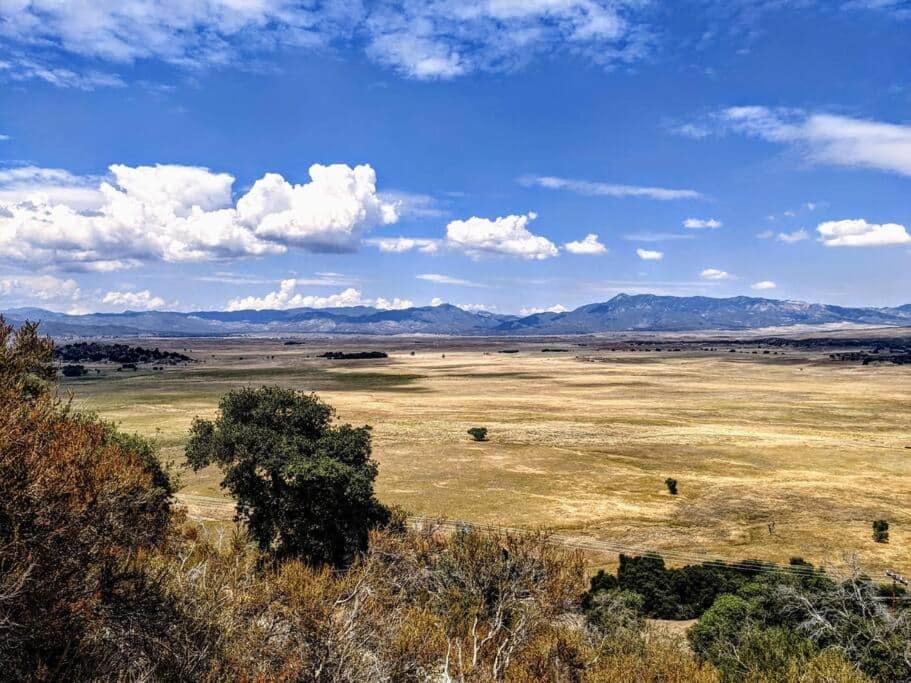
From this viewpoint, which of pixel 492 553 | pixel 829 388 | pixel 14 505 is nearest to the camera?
pixel 14 505

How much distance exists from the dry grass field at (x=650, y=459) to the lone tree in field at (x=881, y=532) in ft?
2.59

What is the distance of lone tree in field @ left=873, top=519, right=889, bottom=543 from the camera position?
45031mm

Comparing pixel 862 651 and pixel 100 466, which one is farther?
pixel 862 651

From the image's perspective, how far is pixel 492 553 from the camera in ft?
80.8

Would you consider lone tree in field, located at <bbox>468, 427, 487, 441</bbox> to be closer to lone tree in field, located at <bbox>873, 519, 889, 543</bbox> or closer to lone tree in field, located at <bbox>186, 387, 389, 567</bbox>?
lone tree in field, located at <bbox>186, 387, 389, 567</bbox>

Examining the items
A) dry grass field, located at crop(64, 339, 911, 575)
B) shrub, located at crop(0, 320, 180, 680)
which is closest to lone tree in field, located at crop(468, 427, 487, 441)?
dry grass field, located at crop(64, 339, 911, 575)

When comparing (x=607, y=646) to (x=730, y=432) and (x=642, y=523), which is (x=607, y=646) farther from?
(x=730, y=432)

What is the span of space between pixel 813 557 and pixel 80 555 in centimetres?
4809

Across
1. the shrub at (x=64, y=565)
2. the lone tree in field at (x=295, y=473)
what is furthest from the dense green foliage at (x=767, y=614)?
the shrub at (x=64, y=565)

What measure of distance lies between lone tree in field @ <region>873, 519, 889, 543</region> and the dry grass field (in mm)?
791

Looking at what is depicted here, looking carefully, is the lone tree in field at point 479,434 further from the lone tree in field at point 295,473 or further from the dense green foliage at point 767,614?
the dense green foliage at point 767,614

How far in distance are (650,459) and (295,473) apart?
54.9 m

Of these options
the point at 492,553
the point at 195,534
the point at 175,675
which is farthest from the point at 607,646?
the point at 195,534

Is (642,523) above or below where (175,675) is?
below
